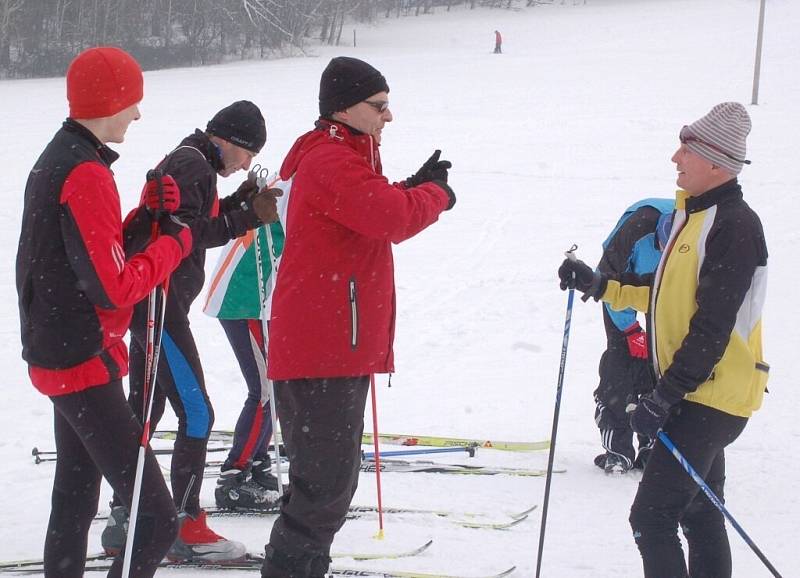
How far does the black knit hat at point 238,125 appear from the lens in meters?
3.68

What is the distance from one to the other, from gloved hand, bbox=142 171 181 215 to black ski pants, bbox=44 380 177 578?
0.63 m

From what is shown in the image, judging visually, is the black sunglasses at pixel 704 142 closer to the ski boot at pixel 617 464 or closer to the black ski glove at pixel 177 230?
the black ski glove at pixel 177 230

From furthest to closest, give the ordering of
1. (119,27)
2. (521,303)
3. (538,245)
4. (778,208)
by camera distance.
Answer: (119,27) < (778,208) < (538,245) < (521,303)

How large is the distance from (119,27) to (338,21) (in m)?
16.2

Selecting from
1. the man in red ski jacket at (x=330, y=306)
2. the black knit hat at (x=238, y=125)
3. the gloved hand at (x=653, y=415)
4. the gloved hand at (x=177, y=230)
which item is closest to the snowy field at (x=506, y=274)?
the man in red ski jacket at (x=330, y=306)

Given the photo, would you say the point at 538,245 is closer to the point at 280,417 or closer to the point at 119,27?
the point at 280,417

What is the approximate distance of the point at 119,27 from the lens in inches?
1524

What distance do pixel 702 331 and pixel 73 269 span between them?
81.1 inches

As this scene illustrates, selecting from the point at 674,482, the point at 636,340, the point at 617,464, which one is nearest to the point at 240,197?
the point at 674,482

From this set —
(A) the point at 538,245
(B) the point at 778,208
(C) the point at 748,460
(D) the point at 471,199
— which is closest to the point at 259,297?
(C) the point at 748,460

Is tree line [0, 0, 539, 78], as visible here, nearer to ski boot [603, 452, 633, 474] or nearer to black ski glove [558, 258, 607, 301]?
ski boot [603, 452, 633, 474]

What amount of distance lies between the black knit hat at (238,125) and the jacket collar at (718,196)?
1893mm

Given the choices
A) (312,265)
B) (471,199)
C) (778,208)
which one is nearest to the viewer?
(312,265)

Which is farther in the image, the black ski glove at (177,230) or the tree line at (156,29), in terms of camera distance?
the tree line at (156,29)
